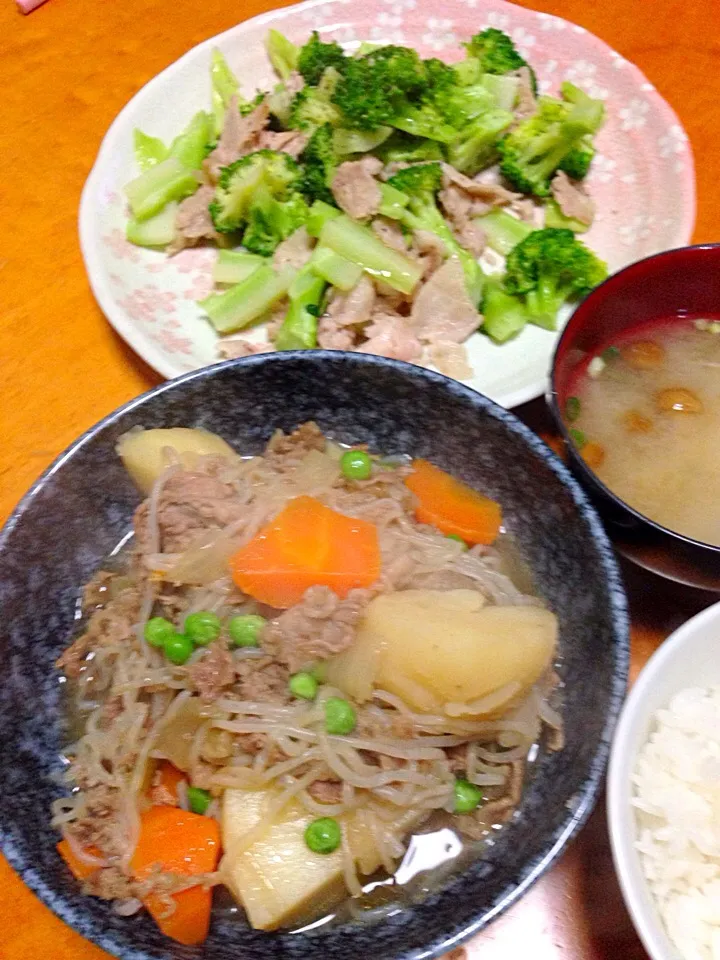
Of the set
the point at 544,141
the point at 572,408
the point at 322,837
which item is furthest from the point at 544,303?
the point at 322,837

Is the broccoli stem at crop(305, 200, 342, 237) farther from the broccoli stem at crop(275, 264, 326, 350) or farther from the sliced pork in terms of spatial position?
the sliced pork

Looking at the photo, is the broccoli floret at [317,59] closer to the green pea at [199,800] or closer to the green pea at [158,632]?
the green pea at [158,632]

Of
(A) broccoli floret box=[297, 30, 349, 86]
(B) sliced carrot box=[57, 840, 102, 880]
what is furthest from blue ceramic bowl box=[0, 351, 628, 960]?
(A) broccoli floret box=[297, 30, 349, 86]

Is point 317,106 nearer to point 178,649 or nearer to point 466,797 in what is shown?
point 178,649

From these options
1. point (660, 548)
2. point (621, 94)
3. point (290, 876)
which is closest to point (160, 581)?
point (290, 876)

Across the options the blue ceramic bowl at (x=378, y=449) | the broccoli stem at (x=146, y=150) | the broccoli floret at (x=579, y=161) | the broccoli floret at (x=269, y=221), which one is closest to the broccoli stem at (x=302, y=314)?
the broccoli floret at (x=269, y=221)

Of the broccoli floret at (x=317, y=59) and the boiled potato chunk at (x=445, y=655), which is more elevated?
the broccoli floret at (x=317, y=59)
